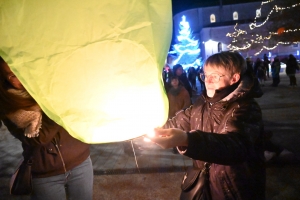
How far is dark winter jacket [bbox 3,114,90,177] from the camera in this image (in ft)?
5.07

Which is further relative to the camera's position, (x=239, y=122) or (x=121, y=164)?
(x=121, y=164)

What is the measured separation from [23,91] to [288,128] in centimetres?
649

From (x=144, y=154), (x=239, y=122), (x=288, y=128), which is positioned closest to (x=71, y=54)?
(x=239, y=122)

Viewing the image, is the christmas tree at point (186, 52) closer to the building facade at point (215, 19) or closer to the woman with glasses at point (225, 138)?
the building facade at point (215, 19)

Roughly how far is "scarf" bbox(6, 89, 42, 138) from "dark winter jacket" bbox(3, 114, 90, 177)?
0.04 m

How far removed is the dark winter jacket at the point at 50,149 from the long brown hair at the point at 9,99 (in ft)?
0.38

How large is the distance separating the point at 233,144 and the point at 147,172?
338cm

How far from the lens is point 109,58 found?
32.3 inches

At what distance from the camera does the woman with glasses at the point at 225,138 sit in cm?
126

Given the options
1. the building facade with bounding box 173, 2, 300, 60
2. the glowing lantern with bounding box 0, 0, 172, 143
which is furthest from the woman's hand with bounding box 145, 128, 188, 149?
the building facade with bounding box 173, 2, 300, 60

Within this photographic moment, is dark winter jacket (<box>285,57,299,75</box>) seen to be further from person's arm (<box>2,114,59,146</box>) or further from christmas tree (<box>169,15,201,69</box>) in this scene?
christmas tree (<box>169,15,201,69</box>)

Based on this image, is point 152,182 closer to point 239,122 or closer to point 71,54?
point 239,122

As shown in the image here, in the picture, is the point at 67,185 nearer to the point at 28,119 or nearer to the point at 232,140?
the point at 28,119

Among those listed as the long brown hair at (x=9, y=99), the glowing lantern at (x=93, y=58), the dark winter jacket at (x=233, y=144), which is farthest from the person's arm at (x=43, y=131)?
the dark winter jacket at (x=233, y=144)
